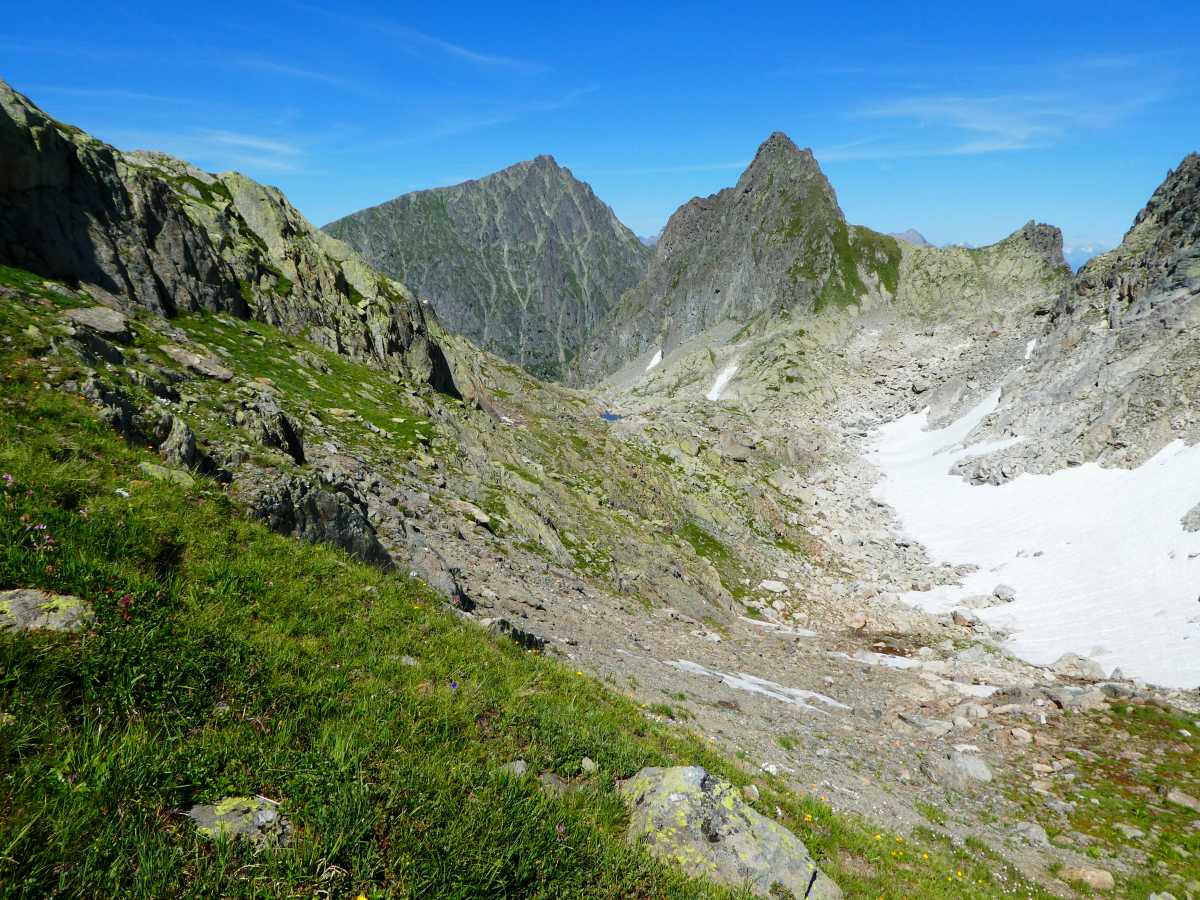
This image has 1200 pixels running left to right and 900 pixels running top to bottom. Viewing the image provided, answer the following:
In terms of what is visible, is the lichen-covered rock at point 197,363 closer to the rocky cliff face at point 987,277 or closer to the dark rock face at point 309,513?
the dark rock face at point 309,513

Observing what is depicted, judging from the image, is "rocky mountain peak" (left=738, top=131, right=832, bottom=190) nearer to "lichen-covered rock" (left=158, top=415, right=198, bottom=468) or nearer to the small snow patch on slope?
the small snow patch on slope

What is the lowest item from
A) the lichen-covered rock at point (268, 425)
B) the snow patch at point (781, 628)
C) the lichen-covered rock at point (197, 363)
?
the snow patch at point (781, 628)

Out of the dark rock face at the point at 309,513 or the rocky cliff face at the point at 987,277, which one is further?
the rocky cliff face at the point at 987,277

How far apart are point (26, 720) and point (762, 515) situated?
4839 cm

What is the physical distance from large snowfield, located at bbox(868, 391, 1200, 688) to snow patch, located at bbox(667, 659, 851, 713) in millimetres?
16686

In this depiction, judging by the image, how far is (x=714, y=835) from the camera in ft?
22.0

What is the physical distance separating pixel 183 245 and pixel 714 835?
34.3m

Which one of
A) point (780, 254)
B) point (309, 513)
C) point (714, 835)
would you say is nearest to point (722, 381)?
point (780, 254)

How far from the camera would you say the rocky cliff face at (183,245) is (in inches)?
842

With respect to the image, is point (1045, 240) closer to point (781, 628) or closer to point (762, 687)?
point (781, 628)

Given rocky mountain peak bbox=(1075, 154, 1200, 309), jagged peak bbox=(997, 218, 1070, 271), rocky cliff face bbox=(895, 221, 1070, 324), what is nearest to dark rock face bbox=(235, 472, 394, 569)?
rocky mountain peak bbox=(1075, 154, 1200, 309)

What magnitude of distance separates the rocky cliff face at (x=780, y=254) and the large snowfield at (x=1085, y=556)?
312 ft


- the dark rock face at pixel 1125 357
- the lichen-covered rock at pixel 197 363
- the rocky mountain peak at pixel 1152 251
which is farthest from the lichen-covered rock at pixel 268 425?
the rocky mountain peak at pixel 1152 251

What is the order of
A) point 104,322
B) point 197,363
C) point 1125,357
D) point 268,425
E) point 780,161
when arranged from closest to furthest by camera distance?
1. point 268,425
2. point 104,322
3. point 197,363
4. point 1125,357
5. point 780,161
